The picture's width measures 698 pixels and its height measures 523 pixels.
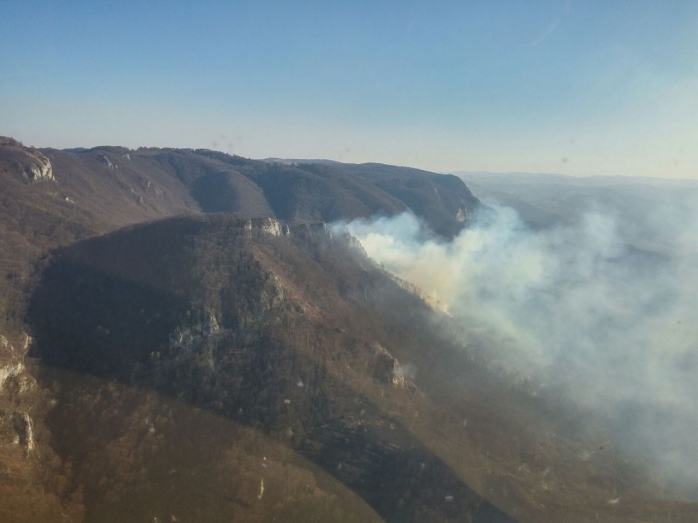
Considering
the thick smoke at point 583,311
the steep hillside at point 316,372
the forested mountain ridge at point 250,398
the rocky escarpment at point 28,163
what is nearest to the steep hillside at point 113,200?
the rocky escarpment at point 28,163

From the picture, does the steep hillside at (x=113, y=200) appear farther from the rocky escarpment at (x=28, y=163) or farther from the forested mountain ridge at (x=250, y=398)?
the forested mountain ridge at (x=250, y=398)

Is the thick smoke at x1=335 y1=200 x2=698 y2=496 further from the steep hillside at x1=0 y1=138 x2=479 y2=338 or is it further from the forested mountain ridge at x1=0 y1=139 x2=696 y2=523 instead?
the steep hillside at x1=0 y1=138 x2=479 y2=338

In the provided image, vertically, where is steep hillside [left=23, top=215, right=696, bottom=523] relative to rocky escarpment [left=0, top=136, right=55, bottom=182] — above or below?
below

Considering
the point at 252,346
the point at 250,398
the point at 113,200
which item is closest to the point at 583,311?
the point at 252,346

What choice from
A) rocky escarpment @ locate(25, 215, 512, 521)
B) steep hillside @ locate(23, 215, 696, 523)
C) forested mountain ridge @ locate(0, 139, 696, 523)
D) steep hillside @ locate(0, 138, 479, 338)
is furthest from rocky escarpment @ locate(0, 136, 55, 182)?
rocky escarpment @ locate(25, 215, 512, 521)

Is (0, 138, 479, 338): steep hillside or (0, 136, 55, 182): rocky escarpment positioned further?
(0, 136, 55, 182): rocky escarpment

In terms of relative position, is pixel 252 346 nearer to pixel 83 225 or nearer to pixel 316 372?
pixel 316 372

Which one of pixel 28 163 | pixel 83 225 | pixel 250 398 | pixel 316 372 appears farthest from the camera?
pixel 28 163
